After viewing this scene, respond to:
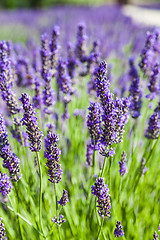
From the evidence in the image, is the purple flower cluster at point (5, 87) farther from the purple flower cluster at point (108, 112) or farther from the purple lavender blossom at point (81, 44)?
the purple lavender blossom at point (81, 44)

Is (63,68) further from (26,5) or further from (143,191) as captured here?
(26,5)

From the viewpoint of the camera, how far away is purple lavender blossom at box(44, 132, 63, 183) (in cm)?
120

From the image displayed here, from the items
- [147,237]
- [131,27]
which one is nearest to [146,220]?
[147,237]

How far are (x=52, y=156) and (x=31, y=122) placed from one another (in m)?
0.21

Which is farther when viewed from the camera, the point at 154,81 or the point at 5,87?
the point at 154,81

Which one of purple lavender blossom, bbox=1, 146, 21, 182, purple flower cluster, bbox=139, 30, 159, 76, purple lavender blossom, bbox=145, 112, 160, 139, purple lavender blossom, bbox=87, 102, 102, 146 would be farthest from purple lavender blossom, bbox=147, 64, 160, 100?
purple lavender blossom, bbox=1, 146, 21, 182

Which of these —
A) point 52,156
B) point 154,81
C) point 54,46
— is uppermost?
point 54,46

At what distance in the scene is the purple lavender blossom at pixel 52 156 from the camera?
1204 mm

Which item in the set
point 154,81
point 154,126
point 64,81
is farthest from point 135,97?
point 64,81

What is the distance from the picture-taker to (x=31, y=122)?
3.98 ft

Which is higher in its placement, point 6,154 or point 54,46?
point 54,46

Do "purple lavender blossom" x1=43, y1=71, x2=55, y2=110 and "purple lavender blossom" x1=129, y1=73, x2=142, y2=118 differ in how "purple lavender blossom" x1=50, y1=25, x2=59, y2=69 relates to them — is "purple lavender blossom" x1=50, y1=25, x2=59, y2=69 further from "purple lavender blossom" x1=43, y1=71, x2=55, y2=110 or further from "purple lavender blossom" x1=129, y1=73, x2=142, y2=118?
"purple lavender blossom" x1=129, y1=73, x2=142, y2=118

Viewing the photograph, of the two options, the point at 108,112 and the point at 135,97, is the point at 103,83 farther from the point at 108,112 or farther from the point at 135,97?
the point at 135,97

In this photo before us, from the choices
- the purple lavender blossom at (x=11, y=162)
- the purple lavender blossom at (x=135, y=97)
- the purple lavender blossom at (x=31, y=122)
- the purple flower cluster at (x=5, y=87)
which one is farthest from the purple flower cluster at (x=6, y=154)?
the purple lavender blossom at (x=135, y=97)
